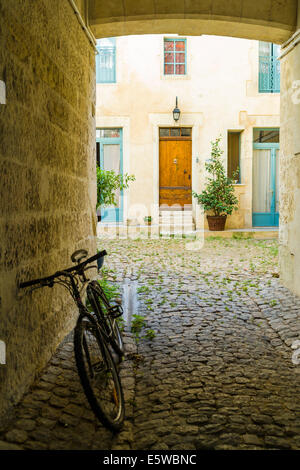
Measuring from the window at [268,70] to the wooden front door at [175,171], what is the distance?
2507mm

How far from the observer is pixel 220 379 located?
9.77 feet

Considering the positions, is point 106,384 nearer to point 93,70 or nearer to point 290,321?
point 290,321

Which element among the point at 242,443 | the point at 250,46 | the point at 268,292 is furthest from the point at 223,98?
the point at 242,443

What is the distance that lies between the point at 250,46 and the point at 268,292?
28.2ft

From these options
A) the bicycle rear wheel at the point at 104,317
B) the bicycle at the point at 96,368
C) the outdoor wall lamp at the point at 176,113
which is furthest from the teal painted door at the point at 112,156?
the bicycle at the point at 96,368

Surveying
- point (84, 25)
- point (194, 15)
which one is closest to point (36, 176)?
point (84, 25)

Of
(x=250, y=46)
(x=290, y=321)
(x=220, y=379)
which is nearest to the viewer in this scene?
(x=220, y=379)

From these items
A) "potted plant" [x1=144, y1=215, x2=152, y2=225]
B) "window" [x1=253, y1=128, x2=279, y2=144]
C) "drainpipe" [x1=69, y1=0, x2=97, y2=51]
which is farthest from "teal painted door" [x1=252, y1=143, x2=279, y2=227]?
"drainpipe" [x1=69, y1=0, x2=97, y2=51]

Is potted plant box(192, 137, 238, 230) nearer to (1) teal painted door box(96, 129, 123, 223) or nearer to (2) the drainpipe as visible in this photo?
(1) teal painted door box(96, 129, 123, 223)

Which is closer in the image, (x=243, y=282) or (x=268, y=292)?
(x=268, y=292)

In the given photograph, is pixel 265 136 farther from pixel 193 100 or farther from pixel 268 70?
pixel 193 100

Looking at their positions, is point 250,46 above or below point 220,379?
above

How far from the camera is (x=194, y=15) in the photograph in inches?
197
